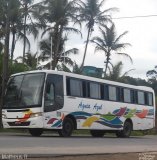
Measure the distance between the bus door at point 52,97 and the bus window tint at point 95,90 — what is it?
271 centimetres

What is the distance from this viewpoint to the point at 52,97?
20.9m

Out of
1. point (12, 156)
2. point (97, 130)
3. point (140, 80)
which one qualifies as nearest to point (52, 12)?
point (97, 130)

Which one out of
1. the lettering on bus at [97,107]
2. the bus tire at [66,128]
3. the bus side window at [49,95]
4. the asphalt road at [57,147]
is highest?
the bus side window at [49,95]

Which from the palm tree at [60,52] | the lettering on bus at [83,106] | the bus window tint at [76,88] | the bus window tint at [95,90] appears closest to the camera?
the bus window tint at [76,88]

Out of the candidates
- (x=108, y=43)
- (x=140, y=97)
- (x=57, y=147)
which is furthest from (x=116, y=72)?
(x=57, y=147)

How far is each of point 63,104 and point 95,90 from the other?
10.2ft

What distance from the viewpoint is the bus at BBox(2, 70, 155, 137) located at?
20.6m

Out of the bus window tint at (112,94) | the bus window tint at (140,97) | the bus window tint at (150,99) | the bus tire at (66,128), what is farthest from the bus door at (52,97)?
the bus window tint at (150,99)

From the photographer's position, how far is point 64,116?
2155cm

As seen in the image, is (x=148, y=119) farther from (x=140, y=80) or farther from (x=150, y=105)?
(x=140, y=80)

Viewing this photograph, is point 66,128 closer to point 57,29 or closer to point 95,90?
point 95,90

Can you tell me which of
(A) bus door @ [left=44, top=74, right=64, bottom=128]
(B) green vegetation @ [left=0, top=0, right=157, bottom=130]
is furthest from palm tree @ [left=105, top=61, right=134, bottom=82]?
(A) bus door @ [left=44, top=74, right=64, bottom=128]

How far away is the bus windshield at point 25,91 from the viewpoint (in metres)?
20.6

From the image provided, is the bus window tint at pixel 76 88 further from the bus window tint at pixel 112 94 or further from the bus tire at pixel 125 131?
the bus tire at pixel 125 131
